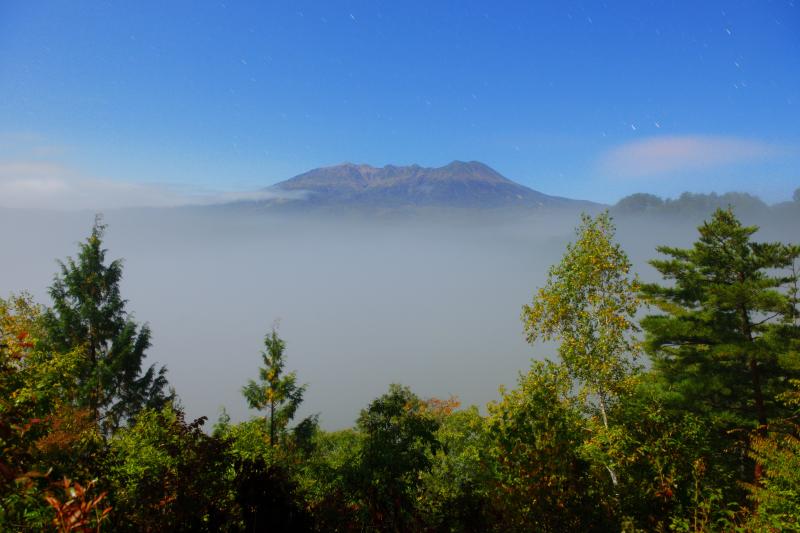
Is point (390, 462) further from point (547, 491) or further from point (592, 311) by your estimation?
point (592, 311)

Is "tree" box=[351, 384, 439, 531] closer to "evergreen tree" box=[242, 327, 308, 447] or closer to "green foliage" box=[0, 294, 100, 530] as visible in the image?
"green foliage" box=[0, 294, 100, 530]

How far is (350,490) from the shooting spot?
37.8 ft

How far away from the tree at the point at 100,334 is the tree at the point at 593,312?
24.0 metres

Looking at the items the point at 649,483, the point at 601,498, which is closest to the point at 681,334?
the point at 649,483

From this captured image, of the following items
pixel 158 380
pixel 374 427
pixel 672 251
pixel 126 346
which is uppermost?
Answer: pixel 672 251

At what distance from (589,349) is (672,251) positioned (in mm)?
11576

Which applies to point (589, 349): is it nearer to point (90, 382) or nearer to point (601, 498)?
point (601, 498)

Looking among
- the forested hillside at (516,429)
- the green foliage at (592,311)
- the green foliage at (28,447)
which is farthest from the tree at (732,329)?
the green foliage at (28,447)

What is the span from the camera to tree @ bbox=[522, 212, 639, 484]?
1788 cm

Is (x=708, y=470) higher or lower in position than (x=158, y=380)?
higher

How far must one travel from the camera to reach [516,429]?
11906mm

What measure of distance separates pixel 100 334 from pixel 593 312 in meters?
28.0

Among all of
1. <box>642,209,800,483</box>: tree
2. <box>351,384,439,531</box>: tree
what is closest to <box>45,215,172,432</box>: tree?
<box>351,384,439,531</box>: tree

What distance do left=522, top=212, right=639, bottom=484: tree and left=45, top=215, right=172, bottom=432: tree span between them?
24027 millimetres
